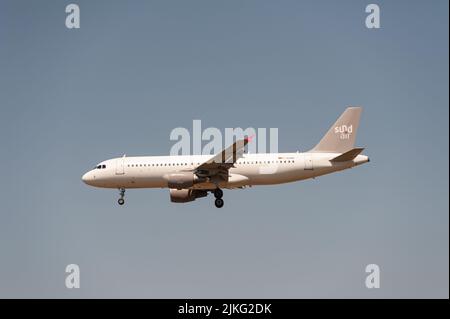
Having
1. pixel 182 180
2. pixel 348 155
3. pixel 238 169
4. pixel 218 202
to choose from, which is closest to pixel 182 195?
pixel 218 202

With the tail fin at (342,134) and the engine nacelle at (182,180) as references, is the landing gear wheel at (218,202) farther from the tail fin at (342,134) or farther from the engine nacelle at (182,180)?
the tail fin at (342,134)

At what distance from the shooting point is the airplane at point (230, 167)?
59031 millimetres

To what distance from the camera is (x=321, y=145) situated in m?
61.3

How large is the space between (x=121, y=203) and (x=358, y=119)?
1938cm

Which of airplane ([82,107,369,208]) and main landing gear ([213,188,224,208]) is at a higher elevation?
airplane ([82,107,369,208])

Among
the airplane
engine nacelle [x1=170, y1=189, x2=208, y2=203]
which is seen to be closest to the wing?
the airplane

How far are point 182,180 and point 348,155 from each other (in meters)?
12.2

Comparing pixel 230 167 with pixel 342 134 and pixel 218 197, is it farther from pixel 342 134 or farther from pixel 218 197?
pixel 342 134

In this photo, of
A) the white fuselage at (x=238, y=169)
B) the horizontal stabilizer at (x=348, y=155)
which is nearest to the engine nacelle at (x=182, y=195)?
the white fuselage at (x=238, y=169)

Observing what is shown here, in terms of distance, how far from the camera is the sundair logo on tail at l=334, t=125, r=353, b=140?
6172 centimetres

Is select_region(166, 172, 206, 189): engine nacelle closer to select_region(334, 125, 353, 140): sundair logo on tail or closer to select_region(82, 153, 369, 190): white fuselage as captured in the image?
select_region(82, 153, 369, 190): white fuselage

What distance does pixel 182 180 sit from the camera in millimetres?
59281
